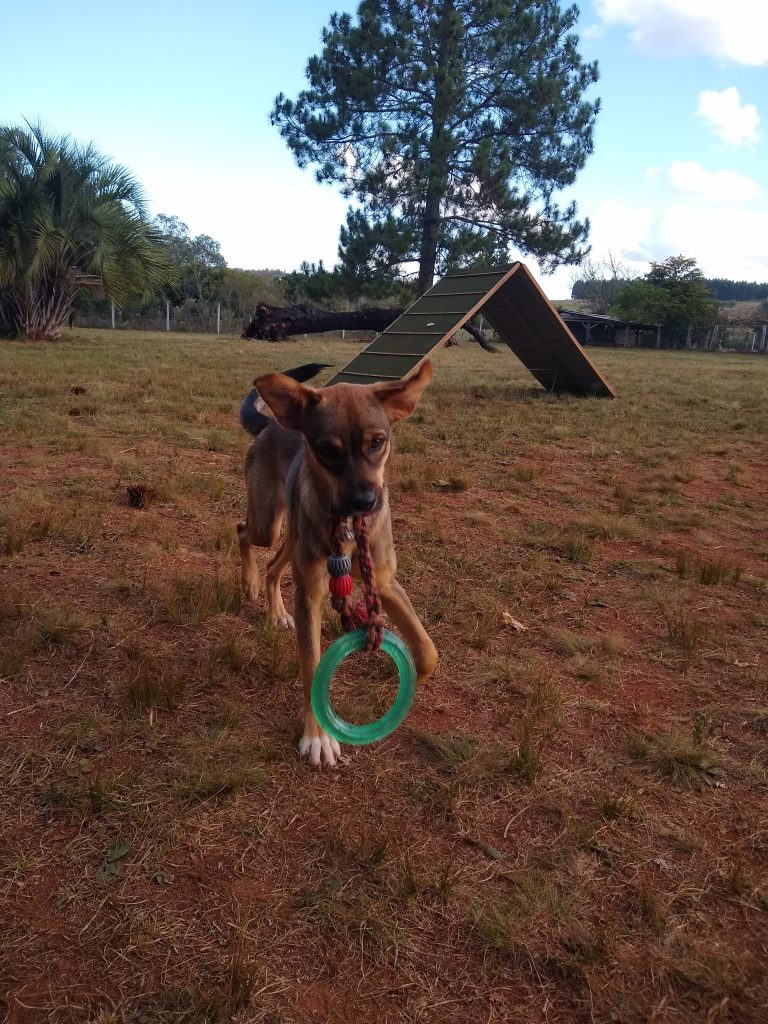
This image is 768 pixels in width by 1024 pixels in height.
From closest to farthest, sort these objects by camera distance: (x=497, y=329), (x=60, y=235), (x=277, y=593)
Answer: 1. (x=277, y=593)
2. (x=497, y=329)
3. (x=60, y=235)

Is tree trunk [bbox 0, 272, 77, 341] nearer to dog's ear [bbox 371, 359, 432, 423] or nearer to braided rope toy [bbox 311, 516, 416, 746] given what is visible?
dog's ear [bbox 371, 359, 432, 423]

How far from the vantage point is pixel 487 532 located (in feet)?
19.7

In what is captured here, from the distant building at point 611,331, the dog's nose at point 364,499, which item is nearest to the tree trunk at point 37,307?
the dog's nose at point 364,499

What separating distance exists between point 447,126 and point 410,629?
1097 inches

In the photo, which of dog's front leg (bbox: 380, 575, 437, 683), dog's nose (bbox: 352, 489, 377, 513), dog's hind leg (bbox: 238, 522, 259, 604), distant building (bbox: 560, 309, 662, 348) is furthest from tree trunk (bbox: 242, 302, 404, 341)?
distant building (bbox: 560, 309, 662, 348)

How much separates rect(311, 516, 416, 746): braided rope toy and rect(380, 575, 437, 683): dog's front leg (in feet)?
0.67

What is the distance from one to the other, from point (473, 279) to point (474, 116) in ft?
56.4

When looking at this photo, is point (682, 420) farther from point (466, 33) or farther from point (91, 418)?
point (466, 33)

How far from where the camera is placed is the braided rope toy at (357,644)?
2.74 meters

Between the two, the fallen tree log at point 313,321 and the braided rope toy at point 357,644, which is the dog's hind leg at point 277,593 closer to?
the braided rope toy at point 357,644

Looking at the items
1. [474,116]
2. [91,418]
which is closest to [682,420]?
[91,418]

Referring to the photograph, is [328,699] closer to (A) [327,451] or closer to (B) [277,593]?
(A) [327,451]

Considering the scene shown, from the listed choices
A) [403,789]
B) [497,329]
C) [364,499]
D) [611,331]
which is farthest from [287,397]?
[611,331]

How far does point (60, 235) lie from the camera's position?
2291 centimetres
